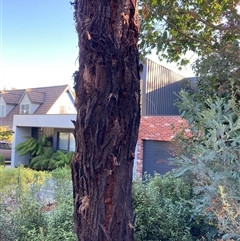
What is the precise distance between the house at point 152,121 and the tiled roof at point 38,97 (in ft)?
17.2

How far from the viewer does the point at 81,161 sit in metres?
1.91

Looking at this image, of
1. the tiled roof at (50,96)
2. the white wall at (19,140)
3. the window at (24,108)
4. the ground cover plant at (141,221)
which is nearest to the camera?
the ground cover plant at (141,221)

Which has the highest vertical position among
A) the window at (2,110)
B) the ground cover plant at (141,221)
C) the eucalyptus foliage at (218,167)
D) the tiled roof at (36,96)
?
the tiled roof at (36,96)

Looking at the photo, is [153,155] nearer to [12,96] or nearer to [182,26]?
[182,26]

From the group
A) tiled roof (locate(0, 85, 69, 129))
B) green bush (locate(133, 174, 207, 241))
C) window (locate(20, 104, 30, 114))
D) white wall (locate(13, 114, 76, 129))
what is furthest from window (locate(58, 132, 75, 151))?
green bush (locate(133, 174, 207, 241))

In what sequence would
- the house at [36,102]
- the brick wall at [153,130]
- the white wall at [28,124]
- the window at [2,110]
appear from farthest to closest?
the window at [2,110] → the house at [36,102] → the white wall at [28,124] → the brick wall at [153,130]

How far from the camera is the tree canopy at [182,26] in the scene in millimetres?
4965

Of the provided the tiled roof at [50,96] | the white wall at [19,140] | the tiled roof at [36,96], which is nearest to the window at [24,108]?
the tiled roof at [36,96]

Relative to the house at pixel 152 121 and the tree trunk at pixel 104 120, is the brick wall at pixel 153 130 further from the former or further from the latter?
the tree trunk at pixel 104 120

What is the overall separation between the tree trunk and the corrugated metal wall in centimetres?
857

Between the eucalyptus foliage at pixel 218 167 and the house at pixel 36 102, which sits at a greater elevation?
the house at pixel 36 102

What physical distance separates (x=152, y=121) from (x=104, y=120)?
27.4 ft

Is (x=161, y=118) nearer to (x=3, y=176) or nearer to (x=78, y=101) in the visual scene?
(x=3, y=176)

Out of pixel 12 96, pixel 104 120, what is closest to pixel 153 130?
pixel 104 120
